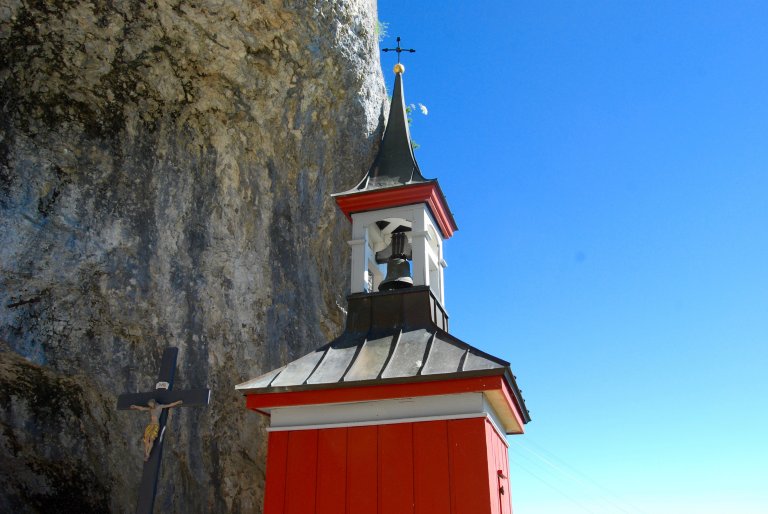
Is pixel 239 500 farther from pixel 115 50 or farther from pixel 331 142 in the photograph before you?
pixel 115 50

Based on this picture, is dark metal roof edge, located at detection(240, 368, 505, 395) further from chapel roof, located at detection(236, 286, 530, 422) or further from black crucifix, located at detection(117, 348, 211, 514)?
black crucifix, located at detection(117, 348, 211, 514)

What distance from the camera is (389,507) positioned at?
5.54m

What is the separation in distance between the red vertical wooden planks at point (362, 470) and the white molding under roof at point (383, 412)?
10 centimetres

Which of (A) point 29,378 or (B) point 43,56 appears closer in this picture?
(A) point 29,378

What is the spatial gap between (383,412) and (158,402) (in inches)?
77.7

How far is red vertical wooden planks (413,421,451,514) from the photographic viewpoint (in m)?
5.45

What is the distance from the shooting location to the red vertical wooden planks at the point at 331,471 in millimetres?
5684

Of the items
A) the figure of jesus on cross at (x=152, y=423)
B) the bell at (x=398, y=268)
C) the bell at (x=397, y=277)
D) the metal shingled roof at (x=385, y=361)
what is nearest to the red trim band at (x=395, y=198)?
the bell at (x=398, y=268)

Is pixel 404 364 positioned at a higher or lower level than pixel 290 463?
higher

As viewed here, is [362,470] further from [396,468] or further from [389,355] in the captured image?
[389,355]

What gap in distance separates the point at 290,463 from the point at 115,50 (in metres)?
6.51

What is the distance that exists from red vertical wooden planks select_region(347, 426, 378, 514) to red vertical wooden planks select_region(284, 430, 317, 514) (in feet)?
1.06

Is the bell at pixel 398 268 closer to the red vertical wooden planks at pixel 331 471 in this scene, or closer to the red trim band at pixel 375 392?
the red trim band at pixel 375 392

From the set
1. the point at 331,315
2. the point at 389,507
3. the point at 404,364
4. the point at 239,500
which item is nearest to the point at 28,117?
the point at 331,315
